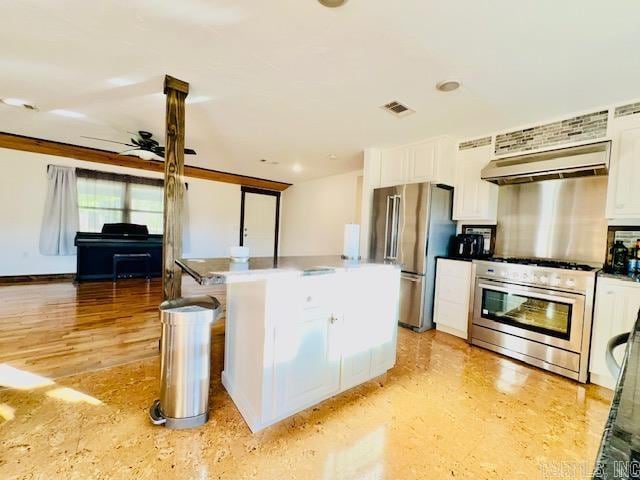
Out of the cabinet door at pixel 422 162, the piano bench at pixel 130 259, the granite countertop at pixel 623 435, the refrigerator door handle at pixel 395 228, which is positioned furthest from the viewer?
the piano bench at pixel 130 259

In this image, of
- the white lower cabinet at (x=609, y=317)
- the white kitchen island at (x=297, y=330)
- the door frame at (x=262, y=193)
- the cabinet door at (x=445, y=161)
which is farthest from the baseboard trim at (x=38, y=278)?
the white lower cabinet at (x=609, y=317)

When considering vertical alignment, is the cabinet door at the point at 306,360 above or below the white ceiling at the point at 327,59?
below

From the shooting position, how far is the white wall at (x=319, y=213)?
5984 mm

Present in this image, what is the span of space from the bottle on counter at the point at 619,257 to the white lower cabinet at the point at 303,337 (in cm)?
212

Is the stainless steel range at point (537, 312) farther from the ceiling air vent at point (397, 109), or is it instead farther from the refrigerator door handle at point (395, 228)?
the ceiling air vent at point (397, 109)

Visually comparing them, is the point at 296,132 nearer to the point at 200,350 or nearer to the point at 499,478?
the point at 200,350

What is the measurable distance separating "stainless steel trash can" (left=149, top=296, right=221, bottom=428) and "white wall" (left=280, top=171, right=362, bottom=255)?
14.3 ft

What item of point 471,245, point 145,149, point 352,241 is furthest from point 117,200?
point 471,245

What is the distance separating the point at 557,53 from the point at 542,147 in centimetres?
140

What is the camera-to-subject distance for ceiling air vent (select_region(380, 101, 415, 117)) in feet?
8.87

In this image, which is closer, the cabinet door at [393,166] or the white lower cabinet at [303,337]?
the white lower cabinet at [303,337]

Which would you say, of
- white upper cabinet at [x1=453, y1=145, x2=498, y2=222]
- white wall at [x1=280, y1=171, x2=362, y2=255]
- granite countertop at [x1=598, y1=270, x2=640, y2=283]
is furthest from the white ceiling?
white wall at [x1=280, y1=171, x2=362, y2=255]

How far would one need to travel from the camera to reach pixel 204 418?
1706 millimetres

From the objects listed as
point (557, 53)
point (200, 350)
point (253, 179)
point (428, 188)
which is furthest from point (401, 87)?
point (253, 179)
